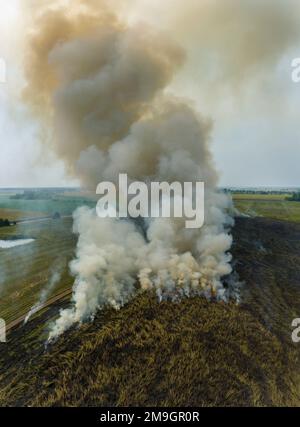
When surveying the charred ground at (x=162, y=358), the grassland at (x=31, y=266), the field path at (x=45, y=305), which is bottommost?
the charred ground at (x=162, y=358)

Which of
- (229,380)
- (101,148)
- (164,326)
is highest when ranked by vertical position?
(101,148)

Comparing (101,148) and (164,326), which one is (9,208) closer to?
(101,148)

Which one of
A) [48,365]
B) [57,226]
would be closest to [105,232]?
[48,365]

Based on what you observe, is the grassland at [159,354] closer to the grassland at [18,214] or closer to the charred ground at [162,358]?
the charred ground at [162,358]

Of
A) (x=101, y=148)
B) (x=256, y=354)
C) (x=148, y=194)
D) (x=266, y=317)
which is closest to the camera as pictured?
(x=256, y=354)

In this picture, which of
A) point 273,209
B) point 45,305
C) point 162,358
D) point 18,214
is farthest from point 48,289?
point 273,209

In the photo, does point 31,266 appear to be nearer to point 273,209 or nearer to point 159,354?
point 159,354

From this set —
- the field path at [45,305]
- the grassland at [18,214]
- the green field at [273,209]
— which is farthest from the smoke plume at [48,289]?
the green field at [273,209]

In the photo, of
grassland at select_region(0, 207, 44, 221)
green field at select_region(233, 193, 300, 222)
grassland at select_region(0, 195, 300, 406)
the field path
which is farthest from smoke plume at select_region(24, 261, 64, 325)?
green field at select_region(233, 193, 300, 222)
